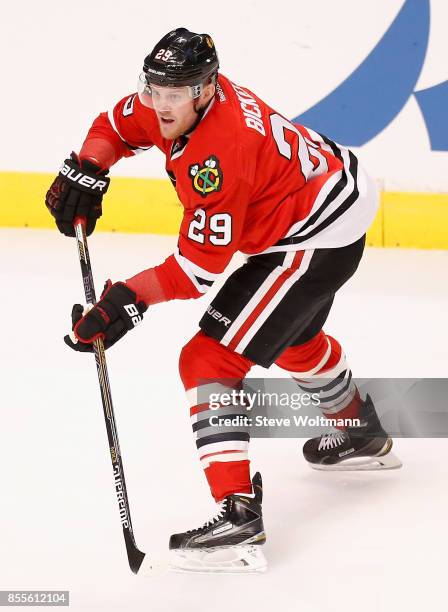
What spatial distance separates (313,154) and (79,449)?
114 cm

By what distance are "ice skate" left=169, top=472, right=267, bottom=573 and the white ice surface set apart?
1.8 inches

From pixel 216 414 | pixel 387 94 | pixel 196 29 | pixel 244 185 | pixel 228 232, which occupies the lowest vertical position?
pixel 216 414

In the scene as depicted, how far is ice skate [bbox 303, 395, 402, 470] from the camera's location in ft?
11.2

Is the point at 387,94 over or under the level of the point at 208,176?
over

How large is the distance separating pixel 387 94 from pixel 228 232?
2.46 metres

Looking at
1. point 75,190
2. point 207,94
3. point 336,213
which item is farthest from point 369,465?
point 207,94

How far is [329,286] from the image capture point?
304 centimetres

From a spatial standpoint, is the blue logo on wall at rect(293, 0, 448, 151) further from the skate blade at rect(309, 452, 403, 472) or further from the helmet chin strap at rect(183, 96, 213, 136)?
the helmet chin strap at rect(183, 96, 213, 136)

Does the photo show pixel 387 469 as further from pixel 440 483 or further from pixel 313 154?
pixel 313 154

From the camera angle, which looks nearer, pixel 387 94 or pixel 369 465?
pixel 369 465

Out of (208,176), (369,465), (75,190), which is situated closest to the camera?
(208,176)

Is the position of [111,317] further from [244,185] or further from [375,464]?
[375,464]

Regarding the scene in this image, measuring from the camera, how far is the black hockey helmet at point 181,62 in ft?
8.84

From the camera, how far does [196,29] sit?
507 centimetres
